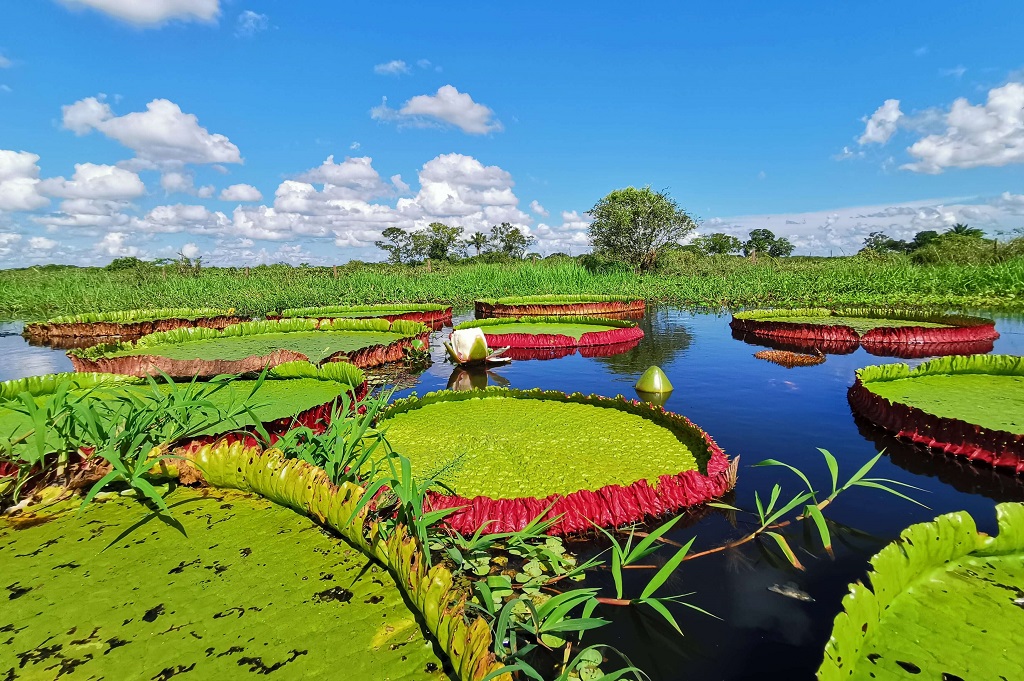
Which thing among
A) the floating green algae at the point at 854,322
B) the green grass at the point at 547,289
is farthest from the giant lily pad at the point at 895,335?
the green grass at the point at 547,289

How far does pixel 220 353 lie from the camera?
643 centimetres

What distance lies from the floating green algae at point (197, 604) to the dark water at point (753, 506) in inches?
39.0

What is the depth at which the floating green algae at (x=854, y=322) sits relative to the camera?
8.75m

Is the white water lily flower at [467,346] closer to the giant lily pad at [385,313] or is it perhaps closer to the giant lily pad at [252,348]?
the giant lily pad at [252,348]

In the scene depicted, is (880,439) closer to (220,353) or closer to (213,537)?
(213,537)

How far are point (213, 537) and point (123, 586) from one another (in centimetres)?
25

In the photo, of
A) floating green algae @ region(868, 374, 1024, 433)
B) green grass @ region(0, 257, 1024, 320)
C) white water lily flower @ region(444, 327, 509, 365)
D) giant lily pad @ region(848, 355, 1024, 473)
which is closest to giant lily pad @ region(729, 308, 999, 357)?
giant lily pad @ region(848, 355, 1024, 473)

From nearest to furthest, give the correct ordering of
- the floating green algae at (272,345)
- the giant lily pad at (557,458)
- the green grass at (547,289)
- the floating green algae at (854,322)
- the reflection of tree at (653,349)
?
1. the giant lily pad at (557,458)
2. the floating green algae at (272,345)
3. the reflection of tree at (653,349)
4. the floating green algae at (854,322)
5. the green grass at (547,289)

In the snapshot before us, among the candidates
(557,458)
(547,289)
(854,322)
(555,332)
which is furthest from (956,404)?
(547,289)

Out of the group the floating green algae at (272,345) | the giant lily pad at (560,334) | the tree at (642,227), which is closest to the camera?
the floating green algae at (272,345)

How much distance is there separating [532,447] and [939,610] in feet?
6.36

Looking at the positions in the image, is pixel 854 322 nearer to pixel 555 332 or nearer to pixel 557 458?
pixel 555 332

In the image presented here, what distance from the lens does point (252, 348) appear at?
22.5 feet

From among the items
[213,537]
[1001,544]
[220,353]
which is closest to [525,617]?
[213,537]
